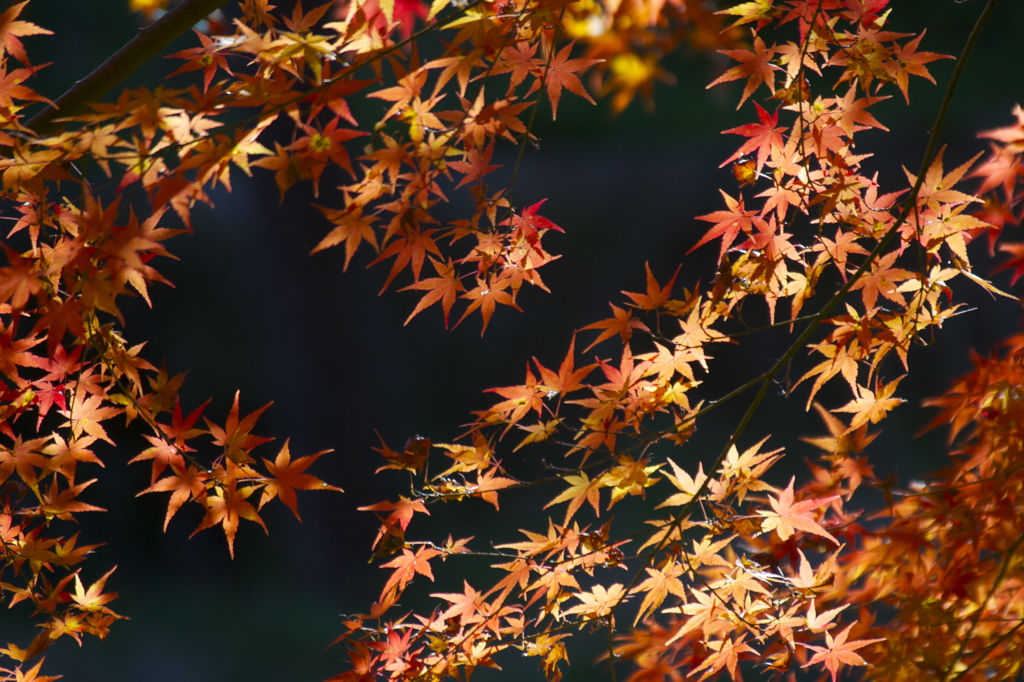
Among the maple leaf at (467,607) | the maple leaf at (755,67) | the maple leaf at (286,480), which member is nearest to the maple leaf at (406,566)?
the maple leaf at (467,607)

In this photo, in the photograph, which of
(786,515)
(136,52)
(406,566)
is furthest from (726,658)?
(136,52)

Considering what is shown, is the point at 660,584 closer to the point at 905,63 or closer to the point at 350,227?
the point at 350,227

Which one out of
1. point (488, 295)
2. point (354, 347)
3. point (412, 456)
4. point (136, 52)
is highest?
point (136, 52)

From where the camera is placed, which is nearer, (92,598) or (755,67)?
(755,67)

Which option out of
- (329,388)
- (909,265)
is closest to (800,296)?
(329,388)

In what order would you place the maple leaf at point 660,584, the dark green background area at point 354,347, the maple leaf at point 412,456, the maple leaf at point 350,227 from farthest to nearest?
the dark green background area at point 354,347
the maple leaf at point 660,584
the maple leaf at point 412,456
the maple leaf at point 350,227

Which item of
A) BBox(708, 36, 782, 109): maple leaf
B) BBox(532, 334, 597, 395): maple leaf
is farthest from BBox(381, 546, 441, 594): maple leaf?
BBox(708, 36, 782, 109): maple leaf

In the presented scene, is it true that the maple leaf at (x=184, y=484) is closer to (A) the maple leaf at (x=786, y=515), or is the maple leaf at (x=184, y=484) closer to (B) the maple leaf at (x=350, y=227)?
(B) the maple leaf at (x=350, y=227)
